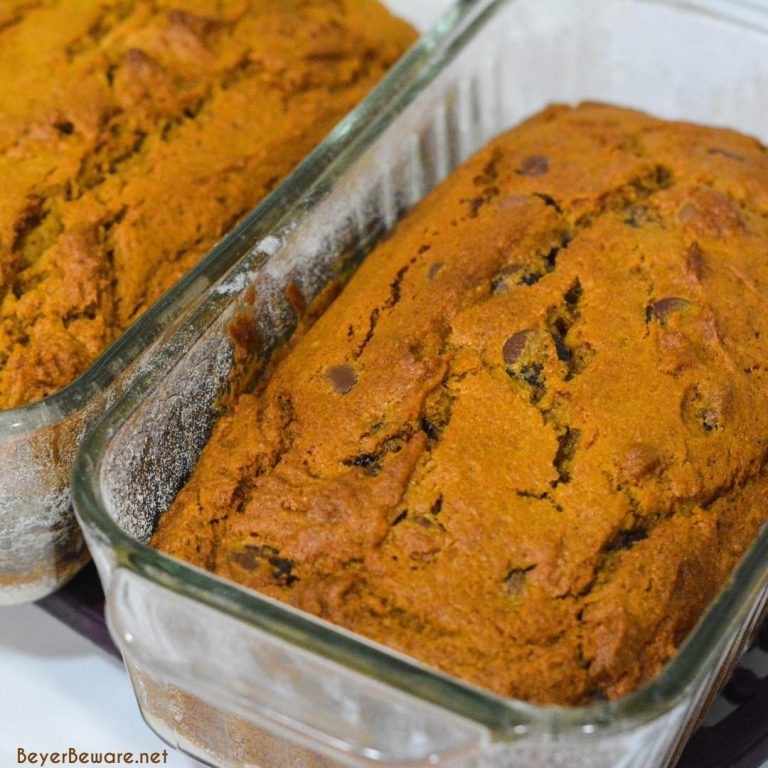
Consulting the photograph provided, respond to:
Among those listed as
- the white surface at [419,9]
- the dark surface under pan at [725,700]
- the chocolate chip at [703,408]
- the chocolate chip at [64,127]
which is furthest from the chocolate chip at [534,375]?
the white surface at [419,9]

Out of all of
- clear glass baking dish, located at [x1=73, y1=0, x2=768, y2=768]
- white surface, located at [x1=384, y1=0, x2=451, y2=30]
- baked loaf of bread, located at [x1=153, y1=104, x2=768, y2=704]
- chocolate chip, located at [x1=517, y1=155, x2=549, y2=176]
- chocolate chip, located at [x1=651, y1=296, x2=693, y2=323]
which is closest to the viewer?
clear glass baking dish, located at [x1=73, y1=0, x2=768, y2=768]

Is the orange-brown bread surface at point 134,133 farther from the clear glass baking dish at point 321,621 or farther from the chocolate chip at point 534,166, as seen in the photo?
the chocolate chip at point 534,166

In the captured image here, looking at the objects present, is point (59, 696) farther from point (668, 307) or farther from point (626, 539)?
point (668, 307)

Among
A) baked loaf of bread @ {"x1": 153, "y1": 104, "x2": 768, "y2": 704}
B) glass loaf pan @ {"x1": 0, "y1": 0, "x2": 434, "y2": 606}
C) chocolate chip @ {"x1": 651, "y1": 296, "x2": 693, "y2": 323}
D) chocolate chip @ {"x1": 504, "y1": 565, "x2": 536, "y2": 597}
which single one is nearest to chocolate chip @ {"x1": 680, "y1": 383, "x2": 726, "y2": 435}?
baked loaf of bread @ {"x1": 153, "y1": 104, "x2": 768, "y2": 704}

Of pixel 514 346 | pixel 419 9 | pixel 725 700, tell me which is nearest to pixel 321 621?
pixel 514 346

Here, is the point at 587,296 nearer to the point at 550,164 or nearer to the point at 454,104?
the point at 550,164

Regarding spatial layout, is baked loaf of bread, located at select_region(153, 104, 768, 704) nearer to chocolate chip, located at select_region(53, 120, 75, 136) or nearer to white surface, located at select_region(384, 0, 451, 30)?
chocolate chip, located at select_region(53, 120, 75, 136)
